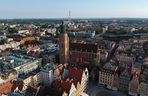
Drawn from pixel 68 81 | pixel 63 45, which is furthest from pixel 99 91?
pixel 63 45

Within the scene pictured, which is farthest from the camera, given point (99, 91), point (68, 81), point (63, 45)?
point (63, 45)

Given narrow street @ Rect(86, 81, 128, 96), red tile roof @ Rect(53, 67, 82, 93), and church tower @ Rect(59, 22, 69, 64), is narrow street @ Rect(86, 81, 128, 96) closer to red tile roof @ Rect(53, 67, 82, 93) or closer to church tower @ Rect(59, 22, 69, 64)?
red tile roof @ Rect(53, 67, 82, 93)

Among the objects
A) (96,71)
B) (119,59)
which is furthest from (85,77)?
(119,59)

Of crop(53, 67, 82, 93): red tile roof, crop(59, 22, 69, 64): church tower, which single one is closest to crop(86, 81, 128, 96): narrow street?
crop(53, 67, 82, 93): red tile roof

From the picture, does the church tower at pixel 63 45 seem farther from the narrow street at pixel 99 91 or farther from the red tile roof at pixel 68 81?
the red tile roof at pixel 68 81

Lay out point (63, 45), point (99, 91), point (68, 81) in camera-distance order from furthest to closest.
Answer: point (63, 45) → point (99, 91) → point (68, 81)

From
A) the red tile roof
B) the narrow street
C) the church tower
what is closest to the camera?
the red tile roof

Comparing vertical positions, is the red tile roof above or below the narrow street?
above

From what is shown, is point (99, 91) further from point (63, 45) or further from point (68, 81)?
point (63, 45)

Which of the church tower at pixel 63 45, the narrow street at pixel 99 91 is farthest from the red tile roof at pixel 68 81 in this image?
the church tower at pixel 63 45

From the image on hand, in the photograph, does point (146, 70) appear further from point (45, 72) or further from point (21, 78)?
point (21, 78)

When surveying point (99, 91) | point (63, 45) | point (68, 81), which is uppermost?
point (63, 45)
